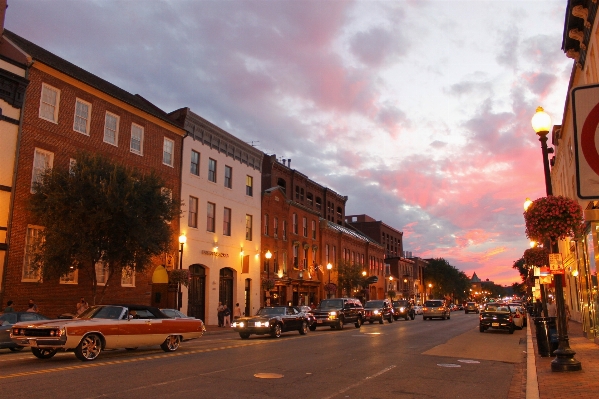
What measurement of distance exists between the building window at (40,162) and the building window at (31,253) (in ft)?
7.93

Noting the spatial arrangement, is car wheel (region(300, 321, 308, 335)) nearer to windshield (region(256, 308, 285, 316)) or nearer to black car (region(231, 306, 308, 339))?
black car (region(231, 306, 308, 339))

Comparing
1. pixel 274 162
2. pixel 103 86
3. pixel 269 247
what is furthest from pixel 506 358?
pixel 274 162

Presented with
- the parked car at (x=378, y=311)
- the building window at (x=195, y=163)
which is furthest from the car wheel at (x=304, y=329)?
the building window at (x=195, y=163)

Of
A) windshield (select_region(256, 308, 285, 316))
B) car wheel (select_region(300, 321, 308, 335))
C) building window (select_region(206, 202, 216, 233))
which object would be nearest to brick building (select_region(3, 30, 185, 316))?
building window (select_region(206, 202, 216, 233))

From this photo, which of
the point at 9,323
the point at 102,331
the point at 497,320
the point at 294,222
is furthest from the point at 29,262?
the point at 294,222

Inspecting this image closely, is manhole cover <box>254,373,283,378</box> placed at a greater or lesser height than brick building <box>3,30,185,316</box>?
lesser

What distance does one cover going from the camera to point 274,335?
25281 millimetres

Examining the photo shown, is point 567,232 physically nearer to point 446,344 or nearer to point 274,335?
point 446,344

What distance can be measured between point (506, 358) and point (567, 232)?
6244mm

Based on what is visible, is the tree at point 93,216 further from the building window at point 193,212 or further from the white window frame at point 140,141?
the building window at point 193,212

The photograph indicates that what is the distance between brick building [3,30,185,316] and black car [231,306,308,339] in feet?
23.3

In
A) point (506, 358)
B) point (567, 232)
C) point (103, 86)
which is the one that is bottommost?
point (506, 358)

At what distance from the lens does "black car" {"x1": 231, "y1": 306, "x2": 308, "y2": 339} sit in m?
24.6

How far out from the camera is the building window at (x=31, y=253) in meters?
24.0
